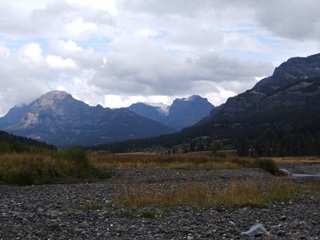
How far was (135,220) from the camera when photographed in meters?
15.5

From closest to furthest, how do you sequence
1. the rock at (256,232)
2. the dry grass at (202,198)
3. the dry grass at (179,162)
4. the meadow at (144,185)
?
the rock at (256,232)
the dry grass at (202,198)
the meadow at (144,185)
the dry grass at (179,162)

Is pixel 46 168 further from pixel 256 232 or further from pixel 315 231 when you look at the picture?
pixel 315 231

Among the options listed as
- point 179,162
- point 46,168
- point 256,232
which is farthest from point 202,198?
point 179,162

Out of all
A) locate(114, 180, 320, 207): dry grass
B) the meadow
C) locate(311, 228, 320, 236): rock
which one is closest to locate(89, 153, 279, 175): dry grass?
the meadow

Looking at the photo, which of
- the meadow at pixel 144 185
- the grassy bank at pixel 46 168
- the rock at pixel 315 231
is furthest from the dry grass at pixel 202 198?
the grassy bank at pixel 46 168

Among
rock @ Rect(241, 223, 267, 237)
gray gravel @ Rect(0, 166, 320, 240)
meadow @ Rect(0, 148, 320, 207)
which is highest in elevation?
meadow @ Rect(0, 148, 320, 207)

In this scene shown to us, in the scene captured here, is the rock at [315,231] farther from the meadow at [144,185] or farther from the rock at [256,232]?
the meadow at [144,185]

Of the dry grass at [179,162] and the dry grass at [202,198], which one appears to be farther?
the dry grass at [179,162]

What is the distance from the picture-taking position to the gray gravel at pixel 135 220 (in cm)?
1291

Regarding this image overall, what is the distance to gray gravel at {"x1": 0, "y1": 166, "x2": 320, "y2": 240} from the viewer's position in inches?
508

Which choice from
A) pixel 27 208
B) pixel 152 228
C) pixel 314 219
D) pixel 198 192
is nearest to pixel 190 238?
pixel 152 228

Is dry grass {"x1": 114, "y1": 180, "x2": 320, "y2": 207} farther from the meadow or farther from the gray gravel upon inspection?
the gray gravel

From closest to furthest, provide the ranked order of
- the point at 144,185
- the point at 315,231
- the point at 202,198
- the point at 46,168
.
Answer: the point at 315,231, the point at 202,198, the point at 144,185, the point at 46,168

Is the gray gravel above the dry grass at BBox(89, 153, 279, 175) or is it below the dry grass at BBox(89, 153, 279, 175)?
below
